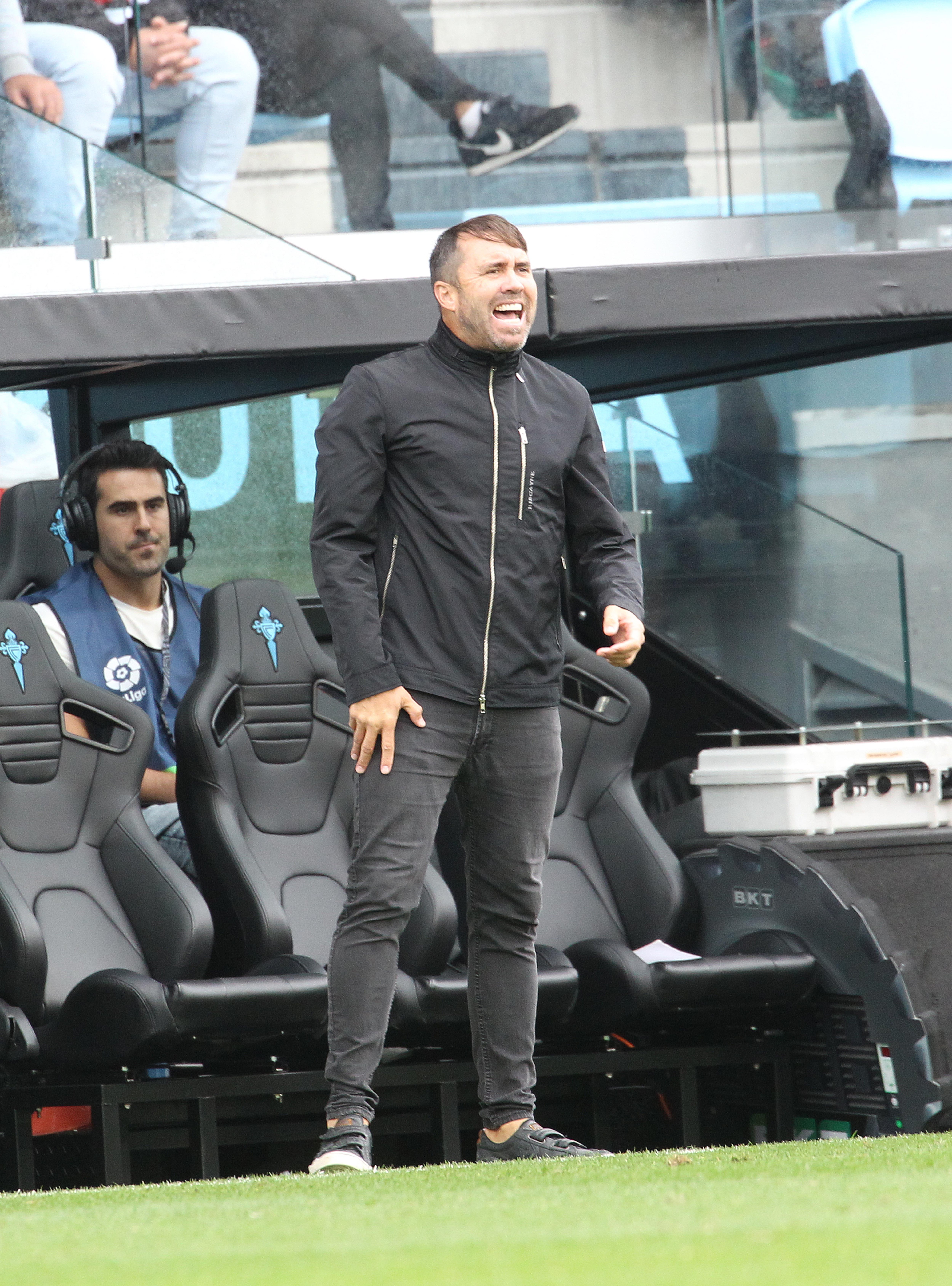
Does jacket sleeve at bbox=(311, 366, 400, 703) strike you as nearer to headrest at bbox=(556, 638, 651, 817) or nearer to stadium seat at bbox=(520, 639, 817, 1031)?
stadium seat at bbox=(520, 639, 817, 1031)

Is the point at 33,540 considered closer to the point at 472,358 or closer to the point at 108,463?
the point at 108,463

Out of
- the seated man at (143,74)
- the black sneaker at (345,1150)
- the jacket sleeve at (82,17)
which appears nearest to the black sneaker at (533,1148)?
the black sneaker at (345,1150)

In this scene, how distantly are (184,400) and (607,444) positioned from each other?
123 cm

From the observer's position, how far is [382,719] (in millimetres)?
2889

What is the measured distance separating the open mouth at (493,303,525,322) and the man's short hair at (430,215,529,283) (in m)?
0.10

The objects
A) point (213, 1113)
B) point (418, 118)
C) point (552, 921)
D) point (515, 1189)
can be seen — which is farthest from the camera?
point (418, 118)

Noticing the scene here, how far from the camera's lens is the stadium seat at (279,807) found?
4.09 m

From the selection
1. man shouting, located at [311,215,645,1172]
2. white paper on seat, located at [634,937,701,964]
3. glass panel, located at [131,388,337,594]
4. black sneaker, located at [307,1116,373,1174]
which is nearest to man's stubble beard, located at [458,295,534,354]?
man shouting, located at [311,215,645,1172]

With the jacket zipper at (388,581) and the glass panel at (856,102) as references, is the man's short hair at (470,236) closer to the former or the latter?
the jacket zipper at (388,581)

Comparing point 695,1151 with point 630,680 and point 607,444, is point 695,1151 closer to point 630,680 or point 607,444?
point 630,680

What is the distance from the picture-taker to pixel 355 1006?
2877 millimetres

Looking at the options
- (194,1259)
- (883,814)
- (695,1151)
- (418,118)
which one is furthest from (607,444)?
(194,1259)

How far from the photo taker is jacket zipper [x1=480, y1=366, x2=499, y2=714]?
2.96 m

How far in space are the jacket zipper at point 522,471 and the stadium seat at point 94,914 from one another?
1.31 meters
